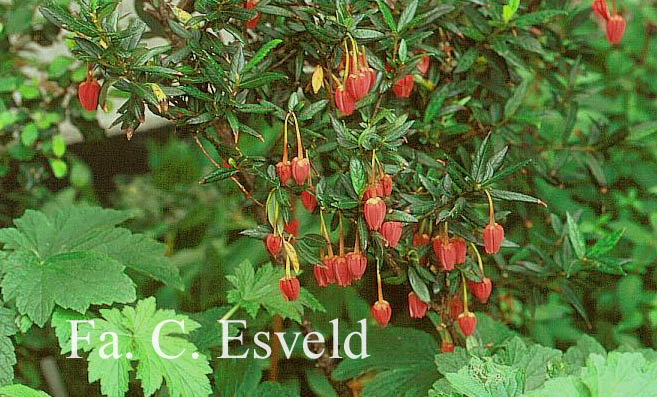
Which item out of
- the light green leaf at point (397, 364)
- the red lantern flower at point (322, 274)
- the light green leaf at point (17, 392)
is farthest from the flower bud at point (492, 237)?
the light green leaf at point (17, 392)

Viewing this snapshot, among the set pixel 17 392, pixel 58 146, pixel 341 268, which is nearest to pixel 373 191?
pixel 341 268

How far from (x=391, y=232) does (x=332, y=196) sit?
0.10m

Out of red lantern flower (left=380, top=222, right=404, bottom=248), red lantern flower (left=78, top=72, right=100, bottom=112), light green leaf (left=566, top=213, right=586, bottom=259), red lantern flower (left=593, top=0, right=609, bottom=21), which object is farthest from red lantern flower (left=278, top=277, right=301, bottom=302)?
red lantern flower (left=593, top=0, right=609, bottom=21)

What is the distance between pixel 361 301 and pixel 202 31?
0.92 meters

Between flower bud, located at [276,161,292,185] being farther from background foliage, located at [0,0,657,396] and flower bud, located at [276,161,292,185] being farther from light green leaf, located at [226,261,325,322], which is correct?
light green leaf, located at [226,261,325,322]

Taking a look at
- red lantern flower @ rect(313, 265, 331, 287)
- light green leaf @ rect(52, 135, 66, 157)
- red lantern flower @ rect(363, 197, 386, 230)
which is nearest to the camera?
red lantern flower @ rect(363, 197, 386, 230)

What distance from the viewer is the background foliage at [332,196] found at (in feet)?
3.95

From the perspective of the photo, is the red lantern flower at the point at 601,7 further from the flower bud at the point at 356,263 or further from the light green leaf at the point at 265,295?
the light green leaf at the point at 265,295

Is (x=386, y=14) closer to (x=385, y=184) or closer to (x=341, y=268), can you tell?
(x=385, y=184)

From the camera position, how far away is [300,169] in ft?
3.88

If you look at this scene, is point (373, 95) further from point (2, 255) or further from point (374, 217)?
point (2, 255)

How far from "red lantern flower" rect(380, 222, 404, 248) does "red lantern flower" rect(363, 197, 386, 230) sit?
47mm

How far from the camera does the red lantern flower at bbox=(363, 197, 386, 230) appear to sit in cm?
115

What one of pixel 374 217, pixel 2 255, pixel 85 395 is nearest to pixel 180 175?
pixel 85 395
